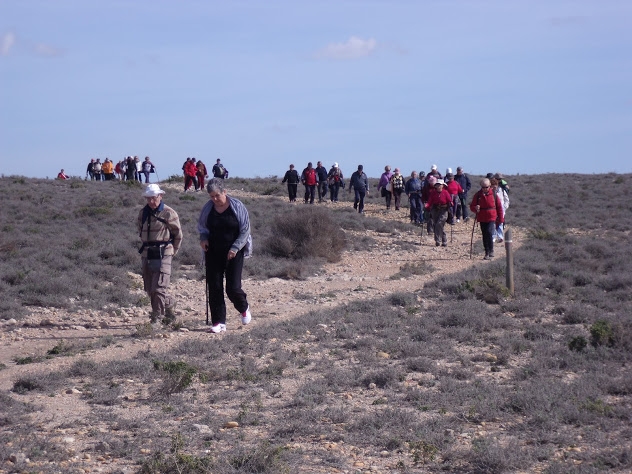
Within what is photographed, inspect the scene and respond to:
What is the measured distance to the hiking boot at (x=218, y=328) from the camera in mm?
9828

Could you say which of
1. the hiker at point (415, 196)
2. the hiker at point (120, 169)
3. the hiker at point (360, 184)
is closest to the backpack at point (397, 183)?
the hiker at point (360, 184)

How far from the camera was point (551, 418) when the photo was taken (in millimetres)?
6211

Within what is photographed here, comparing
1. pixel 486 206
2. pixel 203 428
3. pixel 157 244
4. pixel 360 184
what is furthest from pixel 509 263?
pixel 360 184

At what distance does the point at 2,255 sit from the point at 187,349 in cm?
762

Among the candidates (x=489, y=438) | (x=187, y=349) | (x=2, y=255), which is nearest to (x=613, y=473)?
(x=489, y=438)

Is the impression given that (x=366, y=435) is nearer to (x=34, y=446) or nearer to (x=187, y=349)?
(x=34, y=446)

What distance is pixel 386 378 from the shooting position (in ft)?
24.8

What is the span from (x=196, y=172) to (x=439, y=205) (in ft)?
57.0

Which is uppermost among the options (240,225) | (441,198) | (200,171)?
(200,171)

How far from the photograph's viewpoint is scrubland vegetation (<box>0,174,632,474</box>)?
5.61 m

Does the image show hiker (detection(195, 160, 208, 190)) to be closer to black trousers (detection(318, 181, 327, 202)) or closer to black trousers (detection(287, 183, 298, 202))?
black trousers (detection(287, 183, 298, 202))

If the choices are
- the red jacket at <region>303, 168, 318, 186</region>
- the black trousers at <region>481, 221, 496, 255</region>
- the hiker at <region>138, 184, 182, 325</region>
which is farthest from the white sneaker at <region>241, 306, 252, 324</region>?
the red jacket at <region>303, 168, 318, 186</region>

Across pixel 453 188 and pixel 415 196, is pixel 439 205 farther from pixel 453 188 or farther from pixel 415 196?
pixel 415 196

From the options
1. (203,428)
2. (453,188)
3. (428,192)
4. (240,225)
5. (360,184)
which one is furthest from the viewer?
(360,184)
